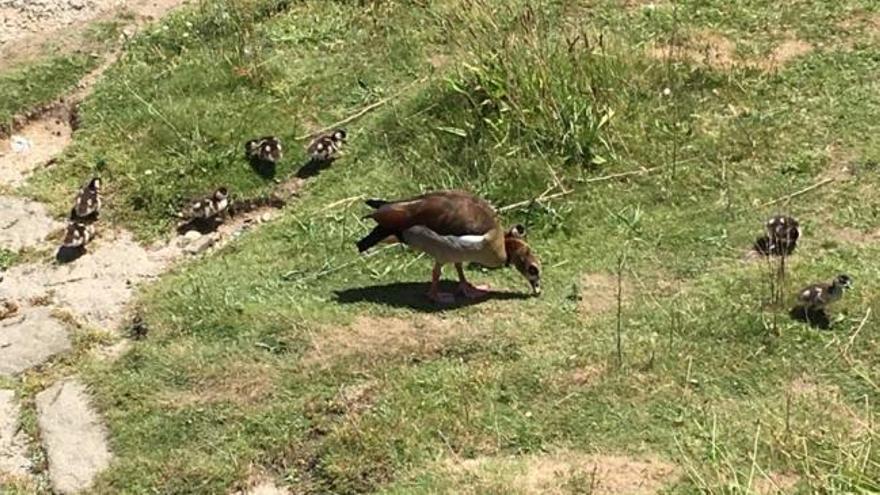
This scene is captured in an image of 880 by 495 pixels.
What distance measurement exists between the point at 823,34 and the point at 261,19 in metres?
5.62

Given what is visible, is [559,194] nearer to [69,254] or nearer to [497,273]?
[497,273]

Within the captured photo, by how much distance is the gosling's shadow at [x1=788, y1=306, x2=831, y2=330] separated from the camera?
846 centimetres

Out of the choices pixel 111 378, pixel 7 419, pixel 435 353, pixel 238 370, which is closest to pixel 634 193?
pixel 435 353

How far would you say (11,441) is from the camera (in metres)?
8.67

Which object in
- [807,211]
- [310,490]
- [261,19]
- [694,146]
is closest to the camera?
[310,490]

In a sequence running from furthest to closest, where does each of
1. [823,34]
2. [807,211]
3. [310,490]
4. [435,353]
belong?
[823,34]
[807,211]
[435,353]
[310,490]

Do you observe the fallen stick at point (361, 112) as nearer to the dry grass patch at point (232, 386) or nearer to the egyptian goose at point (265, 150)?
the egyptian goose at point (265, 150)

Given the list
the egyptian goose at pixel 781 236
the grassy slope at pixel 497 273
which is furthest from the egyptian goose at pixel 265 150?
the egyptian goose at pixel 781 236

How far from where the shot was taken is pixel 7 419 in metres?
8.88

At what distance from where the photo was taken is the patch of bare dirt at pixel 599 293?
9.07 metres

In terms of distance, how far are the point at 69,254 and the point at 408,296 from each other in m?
3.15

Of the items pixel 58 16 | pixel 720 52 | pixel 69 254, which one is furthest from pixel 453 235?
pixel 58 16

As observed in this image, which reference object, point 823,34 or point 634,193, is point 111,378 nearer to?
point 634,193

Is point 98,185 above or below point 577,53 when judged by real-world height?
below
